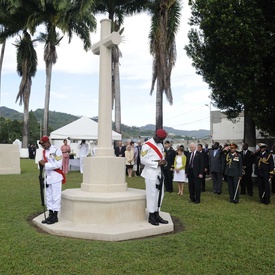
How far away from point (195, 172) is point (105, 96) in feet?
12.8

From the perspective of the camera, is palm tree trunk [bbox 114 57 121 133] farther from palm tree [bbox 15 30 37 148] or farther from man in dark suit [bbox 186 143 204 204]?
man in dark suit [bbox 186 143 204 204]

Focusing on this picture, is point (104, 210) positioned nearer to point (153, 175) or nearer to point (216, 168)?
point (153, 175)

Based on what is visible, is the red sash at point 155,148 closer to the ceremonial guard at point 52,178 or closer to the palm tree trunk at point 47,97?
the ceremonial guard at point 52,178

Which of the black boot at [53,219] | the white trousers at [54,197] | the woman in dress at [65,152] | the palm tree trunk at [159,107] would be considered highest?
the palm tree trunk at [159,107]

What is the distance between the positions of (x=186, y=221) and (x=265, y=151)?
4336 millimetres

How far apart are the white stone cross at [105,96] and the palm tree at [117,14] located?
1546 centimetres

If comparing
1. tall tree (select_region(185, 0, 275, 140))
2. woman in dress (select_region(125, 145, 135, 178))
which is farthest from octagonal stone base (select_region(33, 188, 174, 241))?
woman in dress (select_region(125, 145, 135, 178))

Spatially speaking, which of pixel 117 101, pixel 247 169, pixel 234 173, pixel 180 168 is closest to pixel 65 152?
pixel 180 168

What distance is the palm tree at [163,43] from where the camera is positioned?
63.0 feet

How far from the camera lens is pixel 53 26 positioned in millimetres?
24766

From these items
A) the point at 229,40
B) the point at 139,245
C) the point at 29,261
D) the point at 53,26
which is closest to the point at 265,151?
the point at 229,40

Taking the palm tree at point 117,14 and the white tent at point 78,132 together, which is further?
the palm tree at point 117,14

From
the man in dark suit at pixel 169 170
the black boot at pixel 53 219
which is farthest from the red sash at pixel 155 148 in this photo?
the man in dark suit at pixel 169 170

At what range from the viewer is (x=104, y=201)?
20.7 feet
